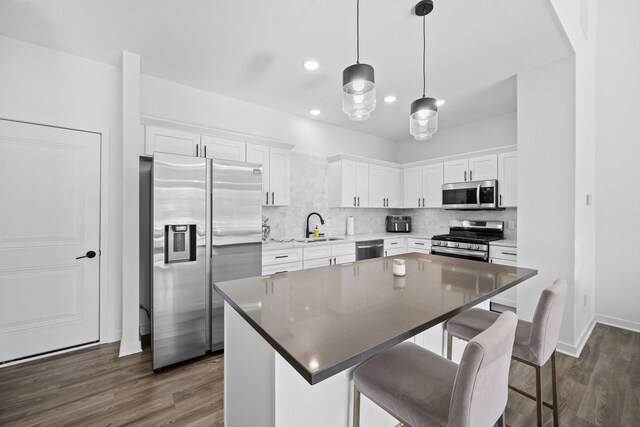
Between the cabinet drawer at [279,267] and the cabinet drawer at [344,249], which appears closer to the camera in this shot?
the cabinet drawer at [279,267]

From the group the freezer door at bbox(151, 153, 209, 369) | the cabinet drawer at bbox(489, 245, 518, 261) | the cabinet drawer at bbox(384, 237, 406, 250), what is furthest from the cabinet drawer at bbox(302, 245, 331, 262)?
the cabinet drawer at bbox(489, 245, 518, 261)

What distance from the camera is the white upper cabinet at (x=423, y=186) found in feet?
15.1

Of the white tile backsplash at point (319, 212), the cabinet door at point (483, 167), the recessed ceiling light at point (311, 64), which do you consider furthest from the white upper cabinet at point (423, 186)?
the recessed ceiling light at point (311, 64)

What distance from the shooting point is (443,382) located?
110 centimetres

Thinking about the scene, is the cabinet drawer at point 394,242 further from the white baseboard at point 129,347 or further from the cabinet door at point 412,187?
the white baseboard at point 129,347

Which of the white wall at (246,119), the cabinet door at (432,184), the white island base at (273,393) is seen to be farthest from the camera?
the cabinet door at (432,184)

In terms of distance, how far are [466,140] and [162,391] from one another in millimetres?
5181

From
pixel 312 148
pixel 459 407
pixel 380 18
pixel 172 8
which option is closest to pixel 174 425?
pixel 459 407

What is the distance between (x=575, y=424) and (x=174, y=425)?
2525 mm

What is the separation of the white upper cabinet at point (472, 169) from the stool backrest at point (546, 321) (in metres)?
2.92

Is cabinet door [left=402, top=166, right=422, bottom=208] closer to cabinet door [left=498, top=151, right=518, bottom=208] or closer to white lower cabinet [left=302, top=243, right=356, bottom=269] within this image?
cabinet door [left=498, top=151, right=518, bottom=208]

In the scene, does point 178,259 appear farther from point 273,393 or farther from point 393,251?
point 393,251

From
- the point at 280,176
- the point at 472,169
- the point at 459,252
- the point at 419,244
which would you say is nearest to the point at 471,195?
the point at 472,169

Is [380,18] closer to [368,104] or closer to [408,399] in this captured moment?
[368,104]
